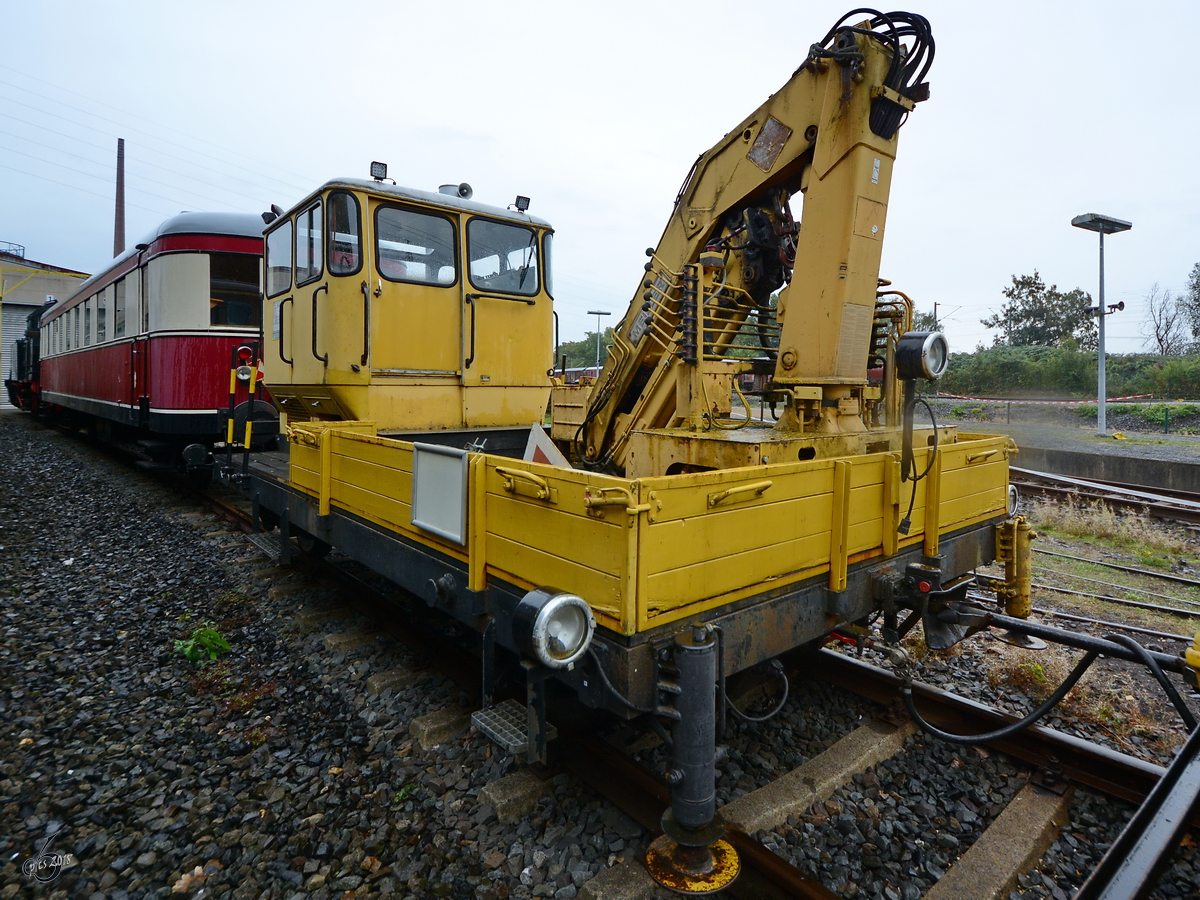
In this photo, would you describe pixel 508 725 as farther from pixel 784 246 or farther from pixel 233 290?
pixel 233 290

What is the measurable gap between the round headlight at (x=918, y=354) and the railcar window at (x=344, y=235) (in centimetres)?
380

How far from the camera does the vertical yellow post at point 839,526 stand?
300cm

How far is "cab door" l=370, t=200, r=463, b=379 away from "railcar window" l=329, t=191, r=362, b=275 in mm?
133

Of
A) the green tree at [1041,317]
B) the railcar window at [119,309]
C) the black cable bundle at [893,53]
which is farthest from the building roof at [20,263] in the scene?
the green tree at [1041,317]

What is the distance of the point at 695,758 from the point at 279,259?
18.6 ft

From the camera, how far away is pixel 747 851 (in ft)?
8.25

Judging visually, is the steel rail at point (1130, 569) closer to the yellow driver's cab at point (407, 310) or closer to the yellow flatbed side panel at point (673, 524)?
the yellow flatbed side panel at point (673, 524)

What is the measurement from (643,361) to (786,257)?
140 centimetres

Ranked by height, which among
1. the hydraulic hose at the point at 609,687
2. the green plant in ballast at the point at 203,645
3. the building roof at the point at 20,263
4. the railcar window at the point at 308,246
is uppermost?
the building roof at the point at 20,263

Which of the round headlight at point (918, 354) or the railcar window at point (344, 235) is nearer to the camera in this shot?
the round headlight at point (918, 354)

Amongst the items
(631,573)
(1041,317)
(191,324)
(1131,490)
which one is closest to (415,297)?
(631,573)

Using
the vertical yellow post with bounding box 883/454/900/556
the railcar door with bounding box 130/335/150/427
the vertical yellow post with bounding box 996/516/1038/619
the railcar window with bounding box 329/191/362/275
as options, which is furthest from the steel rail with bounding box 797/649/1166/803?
the railcar door with bounding box 130/335/150/427

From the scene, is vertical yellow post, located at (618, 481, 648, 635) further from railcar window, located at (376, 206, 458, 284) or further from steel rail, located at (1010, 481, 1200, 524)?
steel rail, located at (1010, 481, 1200, 524)

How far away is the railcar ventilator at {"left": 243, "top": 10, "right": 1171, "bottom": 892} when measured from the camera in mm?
2361
